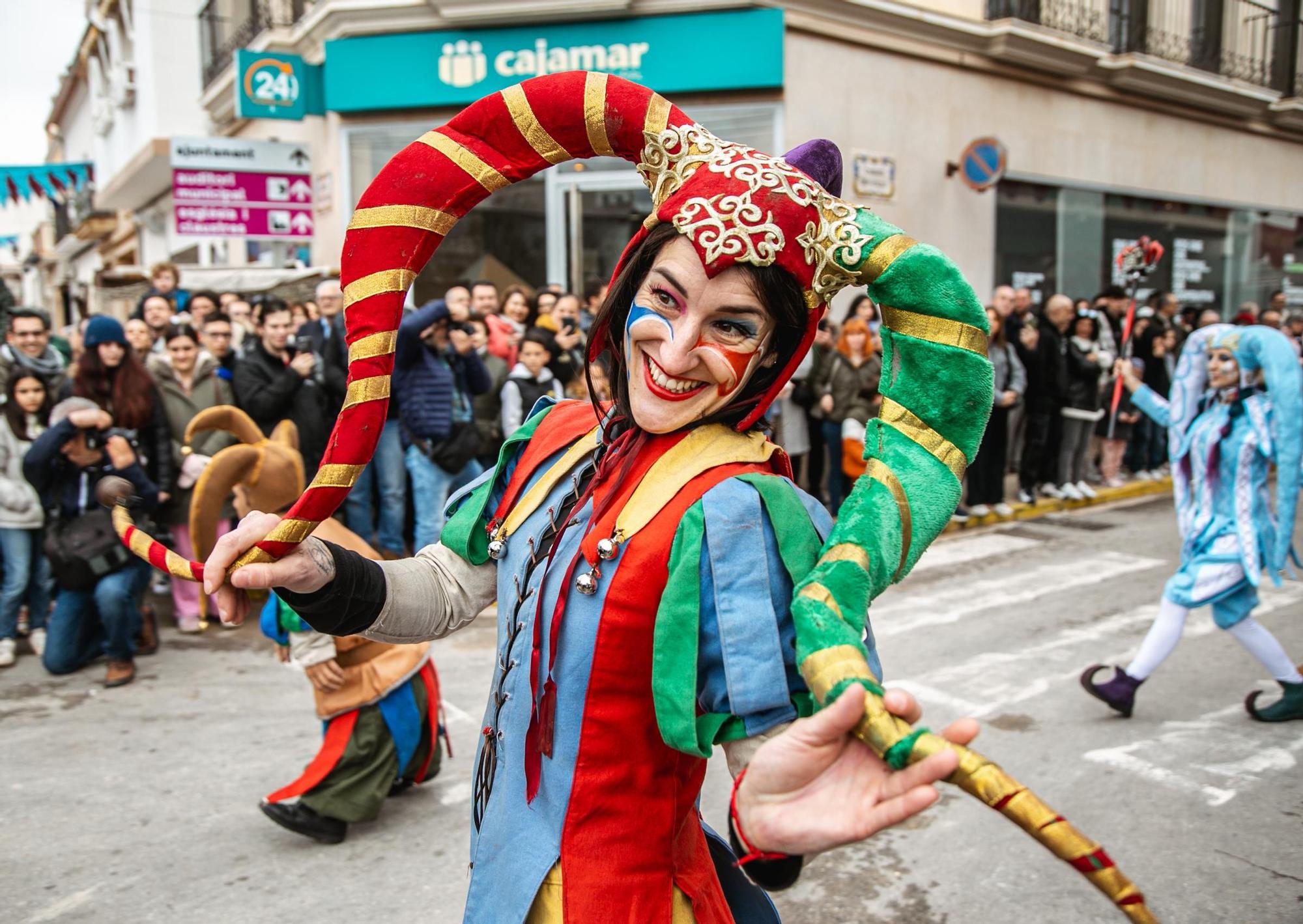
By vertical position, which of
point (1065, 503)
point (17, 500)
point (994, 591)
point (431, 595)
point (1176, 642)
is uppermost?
point (431, 595)

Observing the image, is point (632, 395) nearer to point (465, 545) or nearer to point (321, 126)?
point (465, 545)

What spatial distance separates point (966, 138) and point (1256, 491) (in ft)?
27.1

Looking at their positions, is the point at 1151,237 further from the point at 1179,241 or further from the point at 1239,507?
the point at 1239,507

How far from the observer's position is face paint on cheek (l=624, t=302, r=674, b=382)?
160cm

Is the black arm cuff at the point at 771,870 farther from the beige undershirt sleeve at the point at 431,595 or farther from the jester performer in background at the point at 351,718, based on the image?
the jester performer in background at the point at 351,718

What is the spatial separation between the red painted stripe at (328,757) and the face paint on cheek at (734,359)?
8.40 ft

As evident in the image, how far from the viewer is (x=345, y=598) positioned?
5.51 ft

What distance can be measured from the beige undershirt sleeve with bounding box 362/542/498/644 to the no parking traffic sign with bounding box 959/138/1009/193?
10.9m

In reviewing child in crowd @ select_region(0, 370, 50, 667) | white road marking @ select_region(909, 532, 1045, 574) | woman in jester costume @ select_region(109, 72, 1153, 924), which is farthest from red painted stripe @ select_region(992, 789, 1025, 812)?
white road marking @ select_region(909, 532, 1045, 574)

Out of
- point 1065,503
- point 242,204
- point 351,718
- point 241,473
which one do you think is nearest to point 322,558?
point 241,473

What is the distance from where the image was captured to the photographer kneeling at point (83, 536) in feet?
17.1

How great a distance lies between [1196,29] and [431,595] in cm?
1708

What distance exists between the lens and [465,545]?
6.19ft

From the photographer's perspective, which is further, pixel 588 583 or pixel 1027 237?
pixel 1027 237
